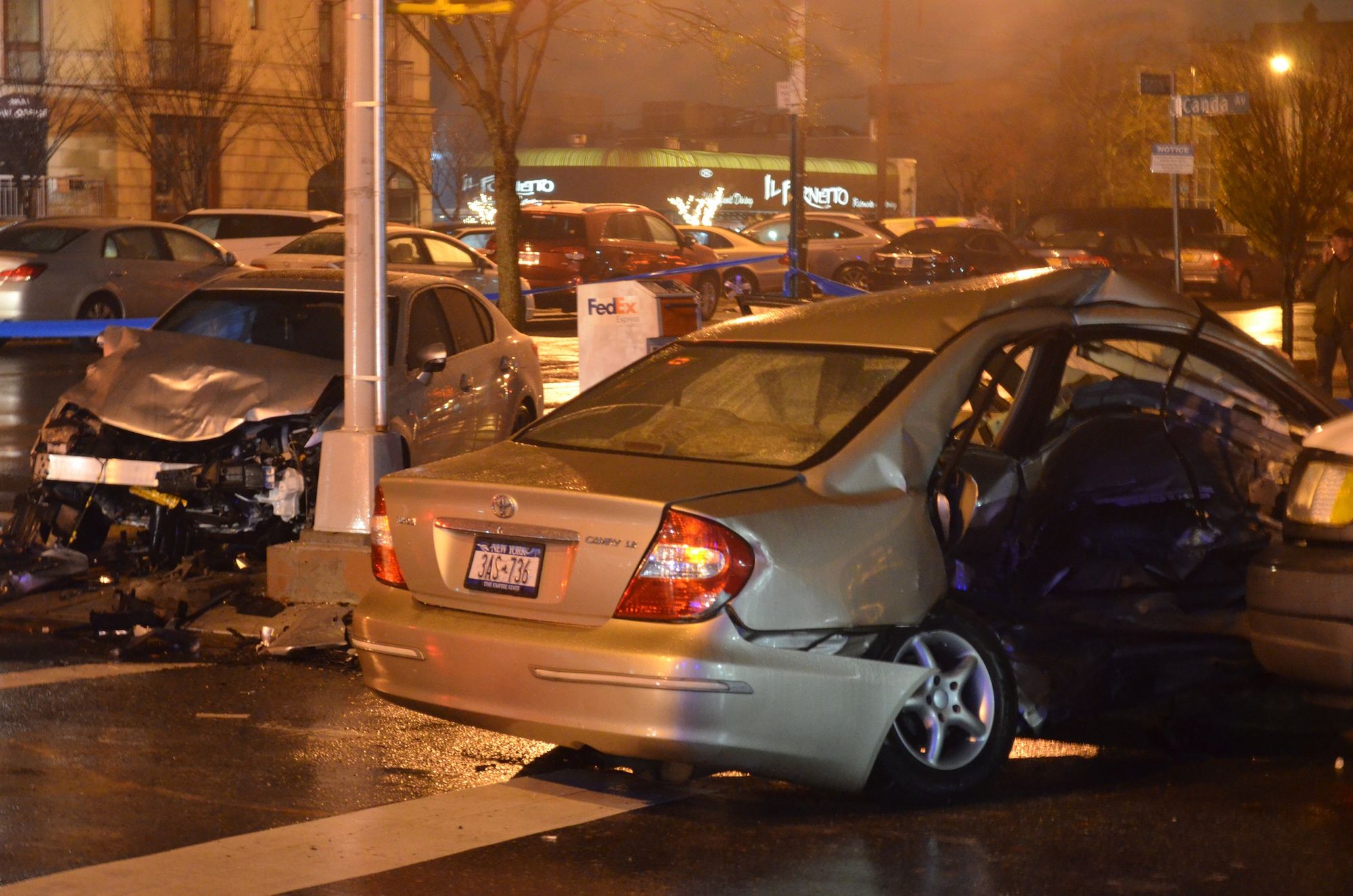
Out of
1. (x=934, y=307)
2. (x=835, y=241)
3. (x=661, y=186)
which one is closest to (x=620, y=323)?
(x=934, y=307)

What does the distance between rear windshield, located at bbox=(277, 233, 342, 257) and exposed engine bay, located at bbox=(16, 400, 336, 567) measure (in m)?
14.1

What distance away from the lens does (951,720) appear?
223 inches

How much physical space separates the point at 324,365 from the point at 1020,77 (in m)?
66.2

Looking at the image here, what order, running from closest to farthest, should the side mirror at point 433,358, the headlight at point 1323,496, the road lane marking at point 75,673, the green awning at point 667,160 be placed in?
the headlight at point 1323,496 → the road lane marking at point 75,673 → the side mirror at point 433,358 → the green awning at point 667,160

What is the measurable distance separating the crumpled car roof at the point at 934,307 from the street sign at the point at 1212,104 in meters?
10.8

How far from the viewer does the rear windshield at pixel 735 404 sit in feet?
18.9

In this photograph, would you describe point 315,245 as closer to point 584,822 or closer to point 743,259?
point 743,259

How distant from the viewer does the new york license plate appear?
534 cm

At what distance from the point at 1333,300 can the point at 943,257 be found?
1553 centimetres

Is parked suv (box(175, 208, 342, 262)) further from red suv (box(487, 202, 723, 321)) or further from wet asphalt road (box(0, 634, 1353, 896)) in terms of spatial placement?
wet asphalt road (box(0, 634, 1353, 896))

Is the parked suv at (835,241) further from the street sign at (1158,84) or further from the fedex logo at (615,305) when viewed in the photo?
the fedex logo at (615,305)

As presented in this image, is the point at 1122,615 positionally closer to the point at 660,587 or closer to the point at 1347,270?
the point at 660,587

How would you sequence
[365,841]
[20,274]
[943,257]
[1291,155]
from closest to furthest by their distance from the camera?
[365,841]
[1291,155]
[20,274]
[943,257]

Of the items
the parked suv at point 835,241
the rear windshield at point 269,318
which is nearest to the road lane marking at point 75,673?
the rear windshield at point 269,318
